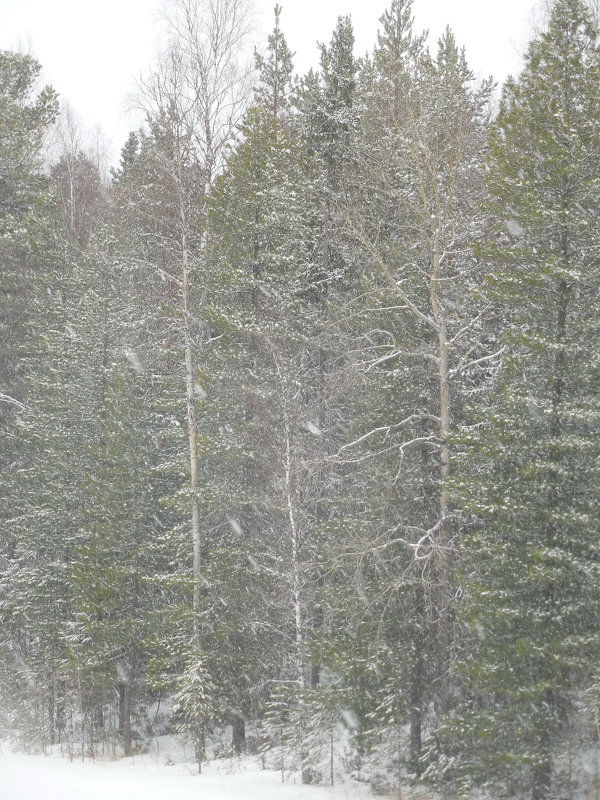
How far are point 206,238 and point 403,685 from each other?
11.4 meters

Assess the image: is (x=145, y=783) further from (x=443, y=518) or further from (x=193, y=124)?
(x=193, y=124)

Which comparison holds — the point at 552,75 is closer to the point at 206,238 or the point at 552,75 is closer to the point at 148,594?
the point at 206,238

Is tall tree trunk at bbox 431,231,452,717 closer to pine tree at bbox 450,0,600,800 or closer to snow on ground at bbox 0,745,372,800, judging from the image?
pine tree at bbox 450,0,600,800

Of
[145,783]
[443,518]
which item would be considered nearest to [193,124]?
[443,518]

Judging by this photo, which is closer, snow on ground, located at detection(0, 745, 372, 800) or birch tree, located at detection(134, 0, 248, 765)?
snow on ground, located at detection(0, 745, 372, 800)

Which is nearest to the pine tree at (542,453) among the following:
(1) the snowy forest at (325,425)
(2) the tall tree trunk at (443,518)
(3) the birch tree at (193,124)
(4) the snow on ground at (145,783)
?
(1) the snowy forest at (325,425)

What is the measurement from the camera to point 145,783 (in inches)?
444

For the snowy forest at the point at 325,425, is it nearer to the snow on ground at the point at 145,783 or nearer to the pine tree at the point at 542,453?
the pine tree at the point at 542,453

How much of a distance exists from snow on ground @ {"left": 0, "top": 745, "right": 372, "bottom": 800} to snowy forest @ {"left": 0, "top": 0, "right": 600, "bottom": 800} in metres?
0.86

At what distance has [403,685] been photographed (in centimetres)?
1387

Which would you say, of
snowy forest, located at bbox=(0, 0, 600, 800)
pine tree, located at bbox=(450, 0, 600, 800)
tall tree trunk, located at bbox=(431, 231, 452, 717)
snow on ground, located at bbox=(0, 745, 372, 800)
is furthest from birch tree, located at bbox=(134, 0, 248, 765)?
pine tree, located at bbox=(450, 0, 600, 800)

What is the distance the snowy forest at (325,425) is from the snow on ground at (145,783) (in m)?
Result: 0.86

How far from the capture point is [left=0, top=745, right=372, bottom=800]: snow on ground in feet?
30.5

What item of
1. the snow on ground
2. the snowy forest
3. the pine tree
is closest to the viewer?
the snow on ground
